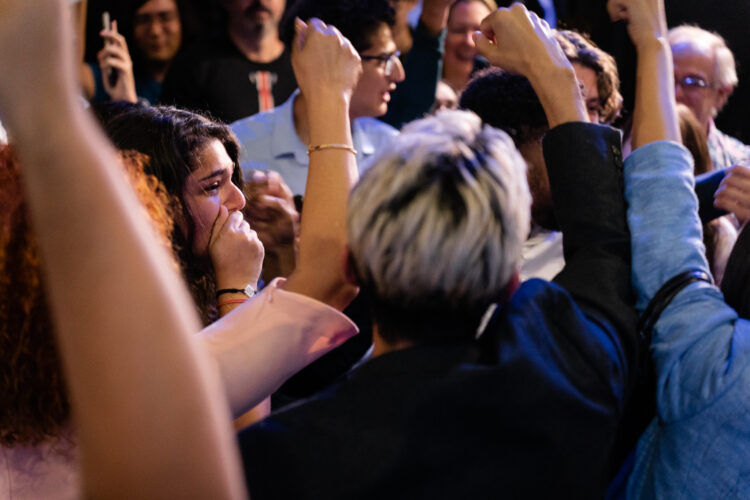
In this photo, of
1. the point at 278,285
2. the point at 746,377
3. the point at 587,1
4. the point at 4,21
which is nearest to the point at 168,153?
the point at 278,285

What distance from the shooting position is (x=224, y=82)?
3.04m

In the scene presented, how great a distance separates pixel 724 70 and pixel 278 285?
123 inches

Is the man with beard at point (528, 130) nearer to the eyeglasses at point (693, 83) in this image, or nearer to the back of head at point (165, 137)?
the back of head at point (165, 137)

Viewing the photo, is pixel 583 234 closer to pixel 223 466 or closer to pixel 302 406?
pixel 302 406

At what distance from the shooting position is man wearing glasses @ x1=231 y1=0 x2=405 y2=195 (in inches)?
100

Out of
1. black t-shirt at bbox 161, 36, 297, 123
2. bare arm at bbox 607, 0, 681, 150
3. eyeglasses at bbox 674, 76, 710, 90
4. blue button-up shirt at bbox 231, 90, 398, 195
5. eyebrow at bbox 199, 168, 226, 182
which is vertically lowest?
eyeglasses at bbox 674, 76, 710, 90

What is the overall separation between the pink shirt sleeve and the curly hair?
0.63 ft

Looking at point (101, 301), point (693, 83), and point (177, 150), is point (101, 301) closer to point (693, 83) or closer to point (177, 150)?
point (177, 150)

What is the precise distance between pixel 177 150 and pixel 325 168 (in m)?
0.51

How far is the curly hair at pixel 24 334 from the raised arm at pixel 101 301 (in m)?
0.43

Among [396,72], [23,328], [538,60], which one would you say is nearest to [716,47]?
[396,72]

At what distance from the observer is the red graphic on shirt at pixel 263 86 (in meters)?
3.10

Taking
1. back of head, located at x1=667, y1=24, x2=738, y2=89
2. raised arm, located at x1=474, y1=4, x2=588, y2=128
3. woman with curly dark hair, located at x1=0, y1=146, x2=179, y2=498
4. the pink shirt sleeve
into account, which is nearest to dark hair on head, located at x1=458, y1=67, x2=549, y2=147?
raised arm, located at x1=474, y1=4, x2=588, y2=128

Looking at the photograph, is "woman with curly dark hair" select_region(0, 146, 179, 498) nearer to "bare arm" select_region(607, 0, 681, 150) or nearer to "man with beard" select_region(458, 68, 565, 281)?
"bare arm" select_region(607, 0, 681, 150)
